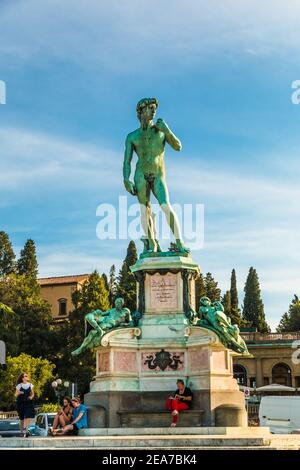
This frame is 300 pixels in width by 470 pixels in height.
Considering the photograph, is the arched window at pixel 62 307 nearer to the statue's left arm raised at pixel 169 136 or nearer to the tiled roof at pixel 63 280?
the tiled roof at pixel 63 280

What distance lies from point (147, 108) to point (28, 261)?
211 feet

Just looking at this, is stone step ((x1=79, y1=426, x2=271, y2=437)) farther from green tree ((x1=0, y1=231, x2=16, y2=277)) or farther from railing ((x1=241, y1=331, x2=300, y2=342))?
green tree ((x1=0, y1=231, x2=16, y2=277))

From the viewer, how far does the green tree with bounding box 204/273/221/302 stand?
265 ft

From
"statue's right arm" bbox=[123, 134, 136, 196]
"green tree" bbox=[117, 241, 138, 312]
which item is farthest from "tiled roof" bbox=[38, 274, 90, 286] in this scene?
"statue's right arm" bbox=[123, 134, 136, 196]

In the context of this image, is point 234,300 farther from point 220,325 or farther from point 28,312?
point 220,325

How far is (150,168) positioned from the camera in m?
18.4

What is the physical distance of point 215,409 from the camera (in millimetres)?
15898

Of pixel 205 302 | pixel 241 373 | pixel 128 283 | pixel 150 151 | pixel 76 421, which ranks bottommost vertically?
pixel 76 421

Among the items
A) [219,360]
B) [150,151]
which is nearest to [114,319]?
[219,360]

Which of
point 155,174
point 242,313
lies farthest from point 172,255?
point 242,313

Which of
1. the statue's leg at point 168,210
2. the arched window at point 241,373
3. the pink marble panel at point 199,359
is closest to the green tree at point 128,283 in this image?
the arched window at point 241,373

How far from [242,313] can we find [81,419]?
8176cm
